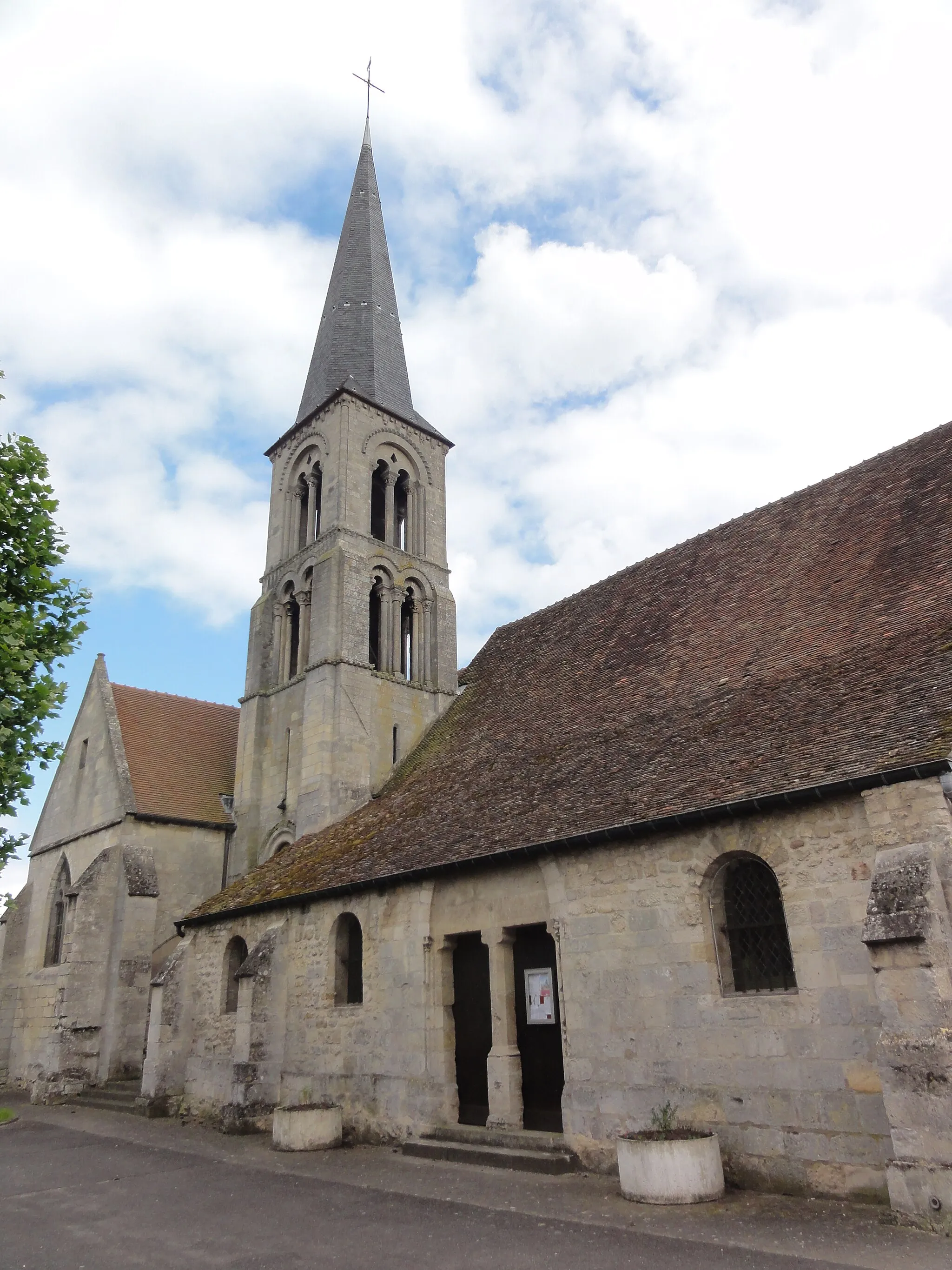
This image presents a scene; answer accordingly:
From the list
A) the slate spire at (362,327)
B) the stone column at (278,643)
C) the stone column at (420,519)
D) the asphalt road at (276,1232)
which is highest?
the slate spire at (362,327)

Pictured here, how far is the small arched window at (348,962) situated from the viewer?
14617mm

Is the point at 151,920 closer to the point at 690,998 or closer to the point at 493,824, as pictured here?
the point at 493,824

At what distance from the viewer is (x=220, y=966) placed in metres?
17.0

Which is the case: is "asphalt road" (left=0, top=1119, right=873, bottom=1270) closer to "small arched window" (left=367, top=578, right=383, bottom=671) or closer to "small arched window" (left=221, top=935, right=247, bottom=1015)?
"small arched window" (left=221, top=935, right=247, bottom=1015)

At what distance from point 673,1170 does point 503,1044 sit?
12.7 feet

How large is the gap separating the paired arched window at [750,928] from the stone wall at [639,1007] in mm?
171

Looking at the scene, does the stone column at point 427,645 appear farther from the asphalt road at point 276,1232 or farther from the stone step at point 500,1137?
the asphalt road at point 276,1232

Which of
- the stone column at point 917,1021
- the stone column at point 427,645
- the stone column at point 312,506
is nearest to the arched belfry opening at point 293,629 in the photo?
the stone column at point 312,506

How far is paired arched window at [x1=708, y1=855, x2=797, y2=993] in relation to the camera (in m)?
9.58

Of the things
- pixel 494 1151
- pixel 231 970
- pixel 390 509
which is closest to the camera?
pixel 494 1151

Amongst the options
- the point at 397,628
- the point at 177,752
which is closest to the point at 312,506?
the point at 397,628

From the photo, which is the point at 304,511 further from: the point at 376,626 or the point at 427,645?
the point at 427,645

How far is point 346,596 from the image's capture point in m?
20.2

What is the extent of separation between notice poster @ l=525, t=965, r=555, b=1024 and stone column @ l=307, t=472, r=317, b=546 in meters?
13.5
